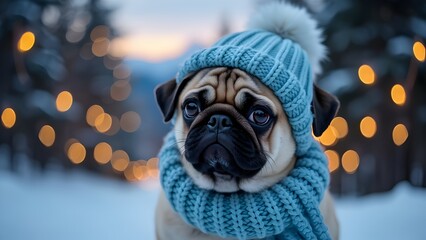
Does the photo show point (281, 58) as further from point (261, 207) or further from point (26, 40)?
point (26, 40)

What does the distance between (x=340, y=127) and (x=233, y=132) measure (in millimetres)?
7490

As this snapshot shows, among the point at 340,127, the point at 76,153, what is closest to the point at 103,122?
the point at 76,153

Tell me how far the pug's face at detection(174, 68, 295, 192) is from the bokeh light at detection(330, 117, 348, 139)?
6952 millimetres

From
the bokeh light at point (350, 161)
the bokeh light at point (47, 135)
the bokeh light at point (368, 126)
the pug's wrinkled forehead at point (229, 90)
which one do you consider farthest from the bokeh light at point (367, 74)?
the bokeh light at point (47, 135)

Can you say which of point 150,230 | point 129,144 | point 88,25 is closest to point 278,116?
point 150,230

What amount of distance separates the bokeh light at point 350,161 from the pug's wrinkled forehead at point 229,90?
7877 millimetres

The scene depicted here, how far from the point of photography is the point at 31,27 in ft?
26.9

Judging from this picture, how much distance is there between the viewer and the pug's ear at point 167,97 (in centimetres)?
219

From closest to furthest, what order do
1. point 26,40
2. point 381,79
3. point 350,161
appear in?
point 26,40 → point 381,79 → point 350,161

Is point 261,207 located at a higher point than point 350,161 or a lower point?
higher

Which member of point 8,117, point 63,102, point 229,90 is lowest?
point 63,102

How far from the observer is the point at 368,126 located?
8078mm

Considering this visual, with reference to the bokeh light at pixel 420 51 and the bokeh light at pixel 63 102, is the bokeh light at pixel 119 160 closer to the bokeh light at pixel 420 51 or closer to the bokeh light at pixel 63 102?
the bokeh light at pixel 63 102

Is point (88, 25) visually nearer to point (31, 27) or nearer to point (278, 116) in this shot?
point (31, 27)
